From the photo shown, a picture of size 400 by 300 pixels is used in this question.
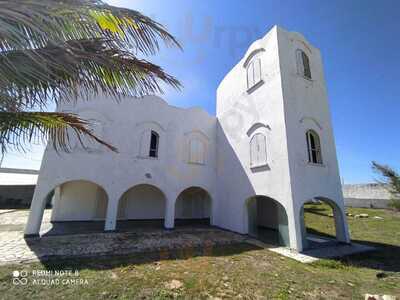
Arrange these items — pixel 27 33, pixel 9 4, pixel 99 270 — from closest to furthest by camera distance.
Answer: pixel 9 4 < pixel 27 33 < pixel 99 270

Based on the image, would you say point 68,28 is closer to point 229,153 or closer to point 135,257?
point 135,257

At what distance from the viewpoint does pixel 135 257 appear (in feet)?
20.2

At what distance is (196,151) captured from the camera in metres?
12.6

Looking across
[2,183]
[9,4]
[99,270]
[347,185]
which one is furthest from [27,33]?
[347,185]

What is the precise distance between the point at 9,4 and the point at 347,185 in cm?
3096

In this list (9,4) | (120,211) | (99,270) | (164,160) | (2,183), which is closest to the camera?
(9,4)

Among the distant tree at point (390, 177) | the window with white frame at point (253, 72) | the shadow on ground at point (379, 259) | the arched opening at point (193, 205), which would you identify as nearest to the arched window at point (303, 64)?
the window with white frame at point (253, 72)

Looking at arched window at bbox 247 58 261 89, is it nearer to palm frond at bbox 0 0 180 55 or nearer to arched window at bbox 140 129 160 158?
arched window at bbox 140 129 160 158

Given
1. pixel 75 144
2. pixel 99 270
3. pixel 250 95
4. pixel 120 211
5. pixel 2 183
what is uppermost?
pixel 250 95

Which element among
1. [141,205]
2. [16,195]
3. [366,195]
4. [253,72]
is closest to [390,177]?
[253,72]

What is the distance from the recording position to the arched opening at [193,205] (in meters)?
15.1

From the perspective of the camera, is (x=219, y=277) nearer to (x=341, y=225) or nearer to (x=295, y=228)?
(x=295, y=228)

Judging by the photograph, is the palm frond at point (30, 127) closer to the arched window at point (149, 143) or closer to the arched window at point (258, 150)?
the arched window at point (258, 150)

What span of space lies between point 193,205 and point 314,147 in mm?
9924
